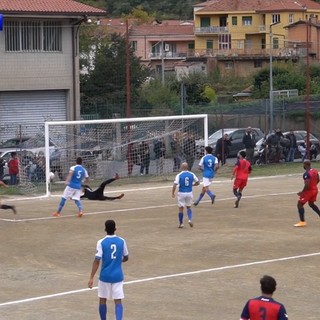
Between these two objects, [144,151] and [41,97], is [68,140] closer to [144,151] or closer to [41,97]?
[144,151]

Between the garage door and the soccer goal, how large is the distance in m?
6.00

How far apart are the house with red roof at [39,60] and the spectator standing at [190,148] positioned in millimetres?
Result: 8387

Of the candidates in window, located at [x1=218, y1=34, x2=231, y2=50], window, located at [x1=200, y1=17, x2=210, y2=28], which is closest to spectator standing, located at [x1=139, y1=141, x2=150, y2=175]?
window, located at [x1=218, y1=34, x2=231, y2=50]

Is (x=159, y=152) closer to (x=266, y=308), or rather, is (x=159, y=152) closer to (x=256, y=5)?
(x=266, y=308)

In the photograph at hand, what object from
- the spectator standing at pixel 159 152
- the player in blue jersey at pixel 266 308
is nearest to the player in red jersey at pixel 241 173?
the spectator standing at pixel 159 152

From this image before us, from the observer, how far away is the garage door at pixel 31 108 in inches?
1741

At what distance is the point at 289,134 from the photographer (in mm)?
43406

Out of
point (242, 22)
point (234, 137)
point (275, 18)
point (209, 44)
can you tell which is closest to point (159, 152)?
point (234, 137)

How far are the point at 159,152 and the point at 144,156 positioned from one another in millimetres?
608

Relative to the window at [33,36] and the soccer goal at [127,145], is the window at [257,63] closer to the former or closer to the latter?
the window at [33,36]

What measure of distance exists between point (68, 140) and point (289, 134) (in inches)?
A: 464

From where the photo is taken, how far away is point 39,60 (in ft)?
149

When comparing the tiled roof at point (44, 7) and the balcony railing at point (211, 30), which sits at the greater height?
the balcony railing at point (211, 30)

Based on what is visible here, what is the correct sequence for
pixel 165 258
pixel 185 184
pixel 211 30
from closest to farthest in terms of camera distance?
pixel 165 258 < pixel 185 184 < pixel 211 30
